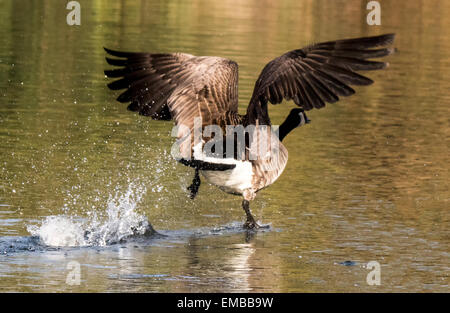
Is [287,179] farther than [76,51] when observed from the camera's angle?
No

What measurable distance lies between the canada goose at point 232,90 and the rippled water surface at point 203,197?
29.7 inches

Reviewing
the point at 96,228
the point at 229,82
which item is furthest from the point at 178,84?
the point at 96,228

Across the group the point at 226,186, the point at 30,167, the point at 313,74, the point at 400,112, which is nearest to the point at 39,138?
the point at 30,167

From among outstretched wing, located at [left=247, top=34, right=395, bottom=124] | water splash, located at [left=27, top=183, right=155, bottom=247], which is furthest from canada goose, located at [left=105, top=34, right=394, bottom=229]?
water splash, located at [left=27, top=183, right=155, bottom=247]

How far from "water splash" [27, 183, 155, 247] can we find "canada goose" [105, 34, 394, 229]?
2.46 ft

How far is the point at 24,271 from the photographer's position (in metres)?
9.06

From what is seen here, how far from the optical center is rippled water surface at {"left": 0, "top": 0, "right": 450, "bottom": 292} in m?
9.38

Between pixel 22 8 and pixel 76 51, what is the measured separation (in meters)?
9.57

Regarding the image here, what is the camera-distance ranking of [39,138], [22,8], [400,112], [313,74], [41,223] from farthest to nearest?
[22,8] < [400,112] < [39,138] < [41,223] < [313,74]

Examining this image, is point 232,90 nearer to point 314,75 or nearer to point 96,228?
point 314,75

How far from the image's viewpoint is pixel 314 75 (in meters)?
10.0

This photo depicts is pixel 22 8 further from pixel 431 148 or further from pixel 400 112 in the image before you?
pixel 431 148

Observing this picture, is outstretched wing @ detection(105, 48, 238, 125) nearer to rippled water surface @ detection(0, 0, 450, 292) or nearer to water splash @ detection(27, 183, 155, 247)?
water splash @ detection(27, 183, 155, 247)

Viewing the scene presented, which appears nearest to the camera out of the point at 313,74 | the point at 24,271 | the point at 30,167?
the point at 24,271
